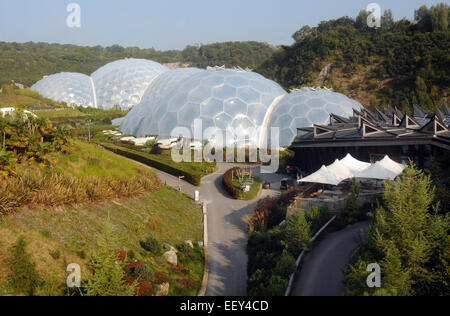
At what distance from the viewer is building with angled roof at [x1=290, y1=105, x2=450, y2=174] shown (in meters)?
19.5

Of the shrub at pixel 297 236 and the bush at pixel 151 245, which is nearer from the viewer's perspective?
the shrub at pixel 297 236

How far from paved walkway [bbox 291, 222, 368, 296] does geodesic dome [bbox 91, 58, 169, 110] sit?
56.9m

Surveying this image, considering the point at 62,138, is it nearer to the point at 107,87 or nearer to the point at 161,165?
the point at 161,165

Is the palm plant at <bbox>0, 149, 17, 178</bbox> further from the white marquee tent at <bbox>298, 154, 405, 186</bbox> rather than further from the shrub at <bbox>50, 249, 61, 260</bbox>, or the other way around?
the white marquee tent at <bbox>298, 154, 405, 186</bbox>

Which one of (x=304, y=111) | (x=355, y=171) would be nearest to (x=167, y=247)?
(x=355, y=171)

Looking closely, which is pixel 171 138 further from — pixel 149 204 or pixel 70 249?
pixel 70 249

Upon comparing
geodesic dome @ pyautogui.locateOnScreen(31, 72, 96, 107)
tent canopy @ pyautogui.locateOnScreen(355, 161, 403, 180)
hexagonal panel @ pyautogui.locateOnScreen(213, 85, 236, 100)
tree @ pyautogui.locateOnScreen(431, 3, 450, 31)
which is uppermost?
tree @ pyautogui.locateOnScreen(431, 3, 450, 31)

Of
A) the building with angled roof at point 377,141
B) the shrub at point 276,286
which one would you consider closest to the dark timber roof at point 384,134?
the building with angled roof at point 377,141

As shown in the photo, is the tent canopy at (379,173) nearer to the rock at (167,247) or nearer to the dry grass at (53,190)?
the rock at (167,247)

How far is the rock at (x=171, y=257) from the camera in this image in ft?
43.5

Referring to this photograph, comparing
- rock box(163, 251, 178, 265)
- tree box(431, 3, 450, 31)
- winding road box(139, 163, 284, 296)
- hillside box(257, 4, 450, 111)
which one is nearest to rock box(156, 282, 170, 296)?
winding road box(139, 163, 284, 296)

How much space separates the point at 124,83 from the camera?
67.4m

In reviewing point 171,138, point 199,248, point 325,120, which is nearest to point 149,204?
point 199,248

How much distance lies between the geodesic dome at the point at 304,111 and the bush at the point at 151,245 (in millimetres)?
23566
